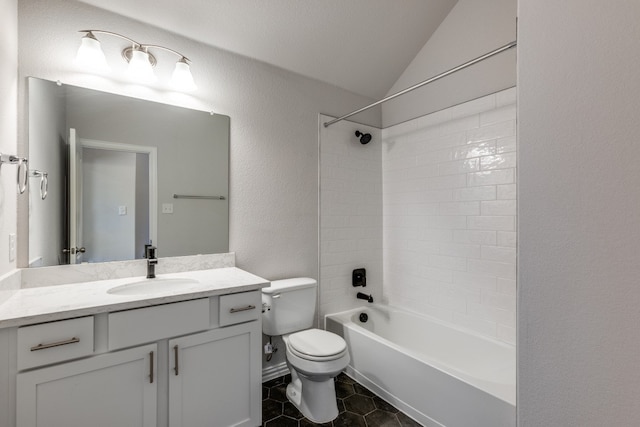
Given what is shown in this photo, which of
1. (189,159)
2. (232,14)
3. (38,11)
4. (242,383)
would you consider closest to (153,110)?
(189,159)

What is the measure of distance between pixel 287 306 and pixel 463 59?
2295mm

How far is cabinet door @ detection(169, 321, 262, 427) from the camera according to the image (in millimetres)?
1388

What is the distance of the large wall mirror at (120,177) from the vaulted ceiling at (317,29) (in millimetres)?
524

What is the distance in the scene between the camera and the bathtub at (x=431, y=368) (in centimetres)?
151

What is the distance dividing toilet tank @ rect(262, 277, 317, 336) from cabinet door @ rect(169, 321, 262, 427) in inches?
15.3

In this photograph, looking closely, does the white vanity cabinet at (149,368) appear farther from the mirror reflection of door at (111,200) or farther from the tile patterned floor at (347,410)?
the mirror reflection of door at (111,200)

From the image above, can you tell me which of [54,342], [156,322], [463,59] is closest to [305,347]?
[156,322]

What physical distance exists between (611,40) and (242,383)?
6.26 ft

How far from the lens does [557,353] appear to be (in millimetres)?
741

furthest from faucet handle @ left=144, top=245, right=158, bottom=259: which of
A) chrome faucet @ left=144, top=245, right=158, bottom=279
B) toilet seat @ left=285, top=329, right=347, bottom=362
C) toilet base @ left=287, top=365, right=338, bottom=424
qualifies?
toilet base @ left=287, top=365, right=338, bottom=424

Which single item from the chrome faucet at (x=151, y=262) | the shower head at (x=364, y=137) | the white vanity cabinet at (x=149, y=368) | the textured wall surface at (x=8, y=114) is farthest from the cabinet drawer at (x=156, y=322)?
Result: the shower head at (x=364, y=137)

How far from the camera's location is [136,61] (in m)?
1.67

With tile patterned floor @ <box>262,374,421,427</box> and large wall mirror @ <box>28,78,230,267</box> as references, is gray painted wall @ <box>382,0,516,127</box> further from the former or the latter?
tile patterned floor @ <box>262,374,421,427</box>

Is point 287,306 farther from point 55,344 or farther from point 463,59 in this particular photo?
point 463,59
